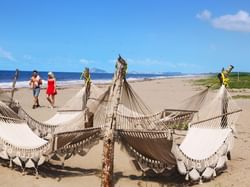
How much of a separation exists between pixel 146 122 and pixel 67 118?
5.67 ft

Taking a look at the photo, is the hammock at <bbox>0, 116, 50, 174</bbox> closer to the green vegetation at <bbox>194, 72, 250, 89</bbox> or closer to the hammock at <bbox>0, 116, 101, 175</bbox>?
the hammock at <bbox>0, 116, 101, 175</bbox>

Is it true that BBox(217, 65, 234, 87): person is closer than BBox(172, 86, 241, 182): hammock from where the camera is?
No

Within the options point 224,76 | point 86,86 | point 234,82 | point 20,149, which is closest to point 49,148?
point 20,149

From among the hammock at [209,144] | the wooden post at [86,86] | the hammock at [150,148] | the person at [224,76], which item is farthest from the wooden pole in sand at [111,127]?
the wooden post at [86,86]

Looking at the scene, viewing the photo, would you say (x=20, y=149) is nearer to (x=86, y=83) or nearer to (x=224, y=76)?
(x=86, y=83)

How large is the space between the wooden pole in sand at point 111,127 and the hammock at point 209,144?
840mm

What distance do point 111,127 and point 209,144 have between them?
2021 millimetres

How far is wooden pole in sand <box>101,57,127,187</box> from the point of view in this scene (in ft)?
17.7

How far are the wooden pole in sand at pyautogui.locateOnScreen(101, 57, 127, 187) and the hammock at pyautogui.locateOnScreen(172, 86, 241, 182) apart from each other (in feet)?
2.76

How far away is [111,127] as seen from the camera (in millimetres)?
5512

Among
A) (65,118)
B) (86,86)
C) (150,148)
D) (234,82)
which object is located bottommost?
(150,148)

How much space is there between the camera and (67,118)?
845cm

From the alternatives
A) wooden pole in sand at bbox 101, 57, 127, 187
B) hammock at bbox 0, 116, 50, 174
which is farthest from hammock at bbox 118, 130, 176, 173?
hammock at bbox 0, 116, 50, 174

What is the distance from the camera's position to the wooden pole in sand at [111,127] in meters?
5.40
